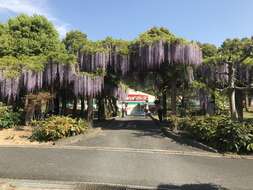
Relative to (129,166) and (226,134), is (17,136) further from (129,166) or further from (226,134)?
(226,134)

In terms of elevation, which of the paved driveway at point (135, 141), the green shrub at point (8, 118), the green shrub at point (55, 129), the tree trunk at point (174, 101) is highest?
the tree trunk at point (174, 101)

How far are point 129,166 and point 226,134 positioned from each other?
4.99 metres

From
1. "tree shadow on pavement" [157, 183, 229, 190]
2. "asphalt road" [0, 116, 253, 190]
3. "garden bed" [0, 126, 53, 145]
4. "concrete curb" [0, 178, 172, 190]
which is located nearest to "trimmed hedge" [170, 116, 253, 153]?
"asphalt road" [0, 116, 253, 190]

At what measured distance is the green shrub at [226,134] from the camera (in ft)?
43.9

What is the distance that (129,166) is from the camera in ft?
34.3

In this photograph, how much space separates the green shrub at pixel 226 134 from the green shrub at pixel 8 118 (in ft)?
33.4

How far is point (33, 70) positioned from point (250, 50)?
1181 cm

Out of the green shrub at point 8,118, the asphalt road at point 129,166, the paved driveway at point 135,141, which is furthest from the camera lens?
the green shrub at point 8,118

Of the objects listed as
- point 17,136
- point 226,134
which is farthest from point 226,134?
point 17,136

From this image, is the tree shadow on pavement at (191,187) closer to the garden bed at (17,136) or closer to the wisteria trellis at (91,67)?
the garden bed at (17,136)

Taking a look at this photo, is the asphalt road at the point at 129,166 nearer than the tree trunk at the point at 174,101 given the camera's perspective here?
Yes

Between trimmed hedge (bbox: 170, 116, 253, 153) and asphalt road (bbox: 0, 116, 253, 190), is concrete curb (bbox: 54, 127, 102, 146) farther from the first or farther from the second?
trimmed hedge (bbox: 170, 116, 253, 153)

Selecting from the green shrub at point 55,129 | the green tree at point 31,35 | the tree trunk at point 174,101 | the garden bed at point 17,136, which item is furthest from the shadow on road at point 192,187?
the green tree at point 31,35

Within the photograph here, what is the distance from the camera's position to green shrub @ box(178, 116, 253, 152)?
1337 centimetres
